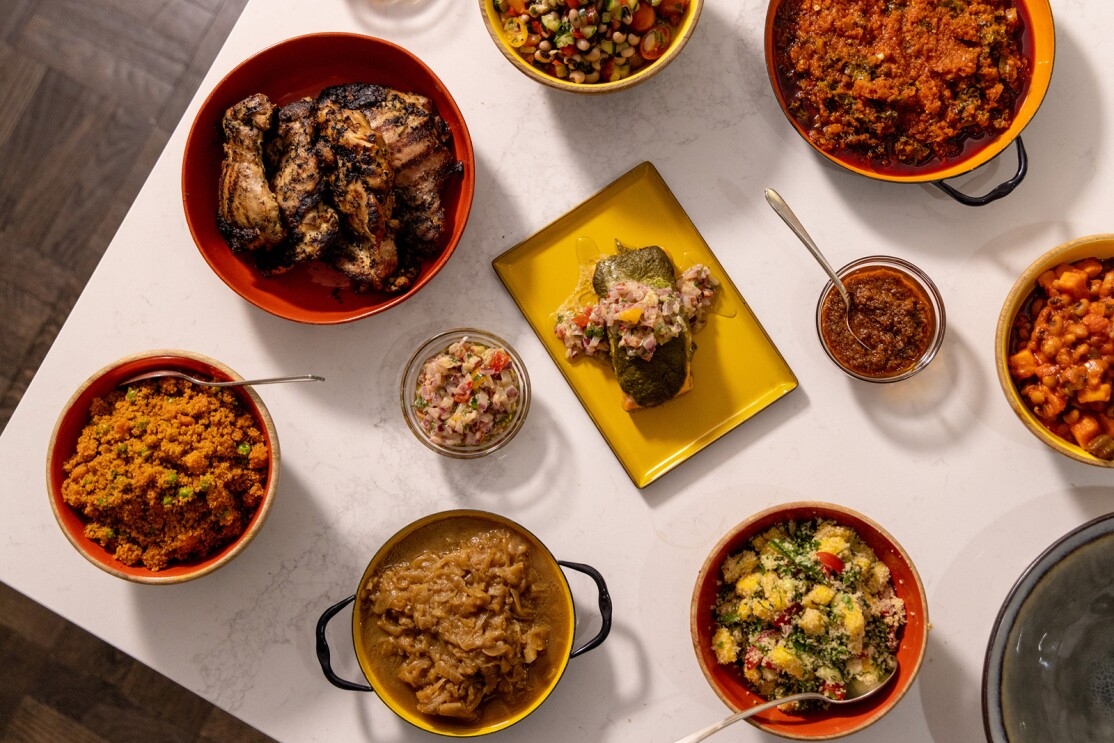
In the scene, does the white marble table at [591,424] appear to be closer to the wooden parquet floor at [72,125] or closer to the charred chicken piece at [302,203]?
the charred chicken piece at [302,203]

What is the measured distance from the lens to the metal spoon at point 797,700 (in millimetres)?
2430

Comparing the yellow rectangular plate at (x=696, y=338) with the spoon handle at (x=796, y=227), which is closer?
the spoon handle at (x=796, y=227)

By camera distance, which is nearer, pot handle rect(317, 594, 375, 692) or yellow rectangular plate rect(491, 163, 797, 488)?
pot handle rect(317, 594, 375, 692)

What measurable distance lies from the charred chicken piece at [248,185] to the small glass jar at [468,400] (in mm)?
603

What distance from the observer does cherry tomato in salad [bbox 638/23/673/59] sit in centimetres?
260

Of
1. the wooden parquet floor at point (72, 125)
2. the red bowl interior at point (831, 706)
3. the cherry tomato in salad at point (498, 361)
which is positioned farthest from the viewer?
the wooden parquet floor at point (72, 125)

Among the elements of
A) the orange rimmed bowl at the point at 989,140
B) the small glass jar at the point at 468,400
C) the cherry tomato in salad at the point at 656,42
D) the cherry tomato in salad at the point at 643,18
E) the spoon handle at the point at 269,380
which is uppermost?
the cherry tomato in salad at the point at 643,18

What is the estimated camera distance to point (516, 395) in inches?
108

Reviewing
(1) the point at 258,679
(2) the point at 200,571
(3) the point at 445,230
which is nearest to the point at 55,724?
(1) the point at 258,679

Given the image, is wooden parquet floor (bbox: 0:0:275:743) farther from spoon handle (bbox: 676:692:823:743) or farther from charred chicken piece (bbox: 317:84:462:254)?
spoon handle (bbox: 676:692:823:743)

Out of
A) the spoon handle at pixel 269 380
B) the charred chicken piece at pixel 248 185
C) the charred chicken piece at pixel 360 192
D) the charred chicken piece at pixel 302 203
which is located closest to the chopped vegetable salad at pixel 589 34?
the charred chicken piece at pixel 360 192

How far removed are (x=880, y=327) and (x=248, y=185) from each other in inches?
79.3

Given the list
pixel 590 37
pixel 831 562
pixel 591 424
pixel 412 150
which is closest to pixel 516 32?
pixel 590 37

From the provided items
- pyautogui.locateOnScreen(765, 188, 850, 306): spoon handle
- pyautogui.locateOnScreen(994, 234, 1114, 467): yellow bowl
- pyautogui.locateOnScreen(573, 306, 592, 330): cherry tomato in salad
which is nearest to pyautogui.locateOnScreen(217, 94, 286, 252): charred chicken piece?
pyautogui.locateOnScreen(573, 306, 592, 330): cherry tomato in salad
